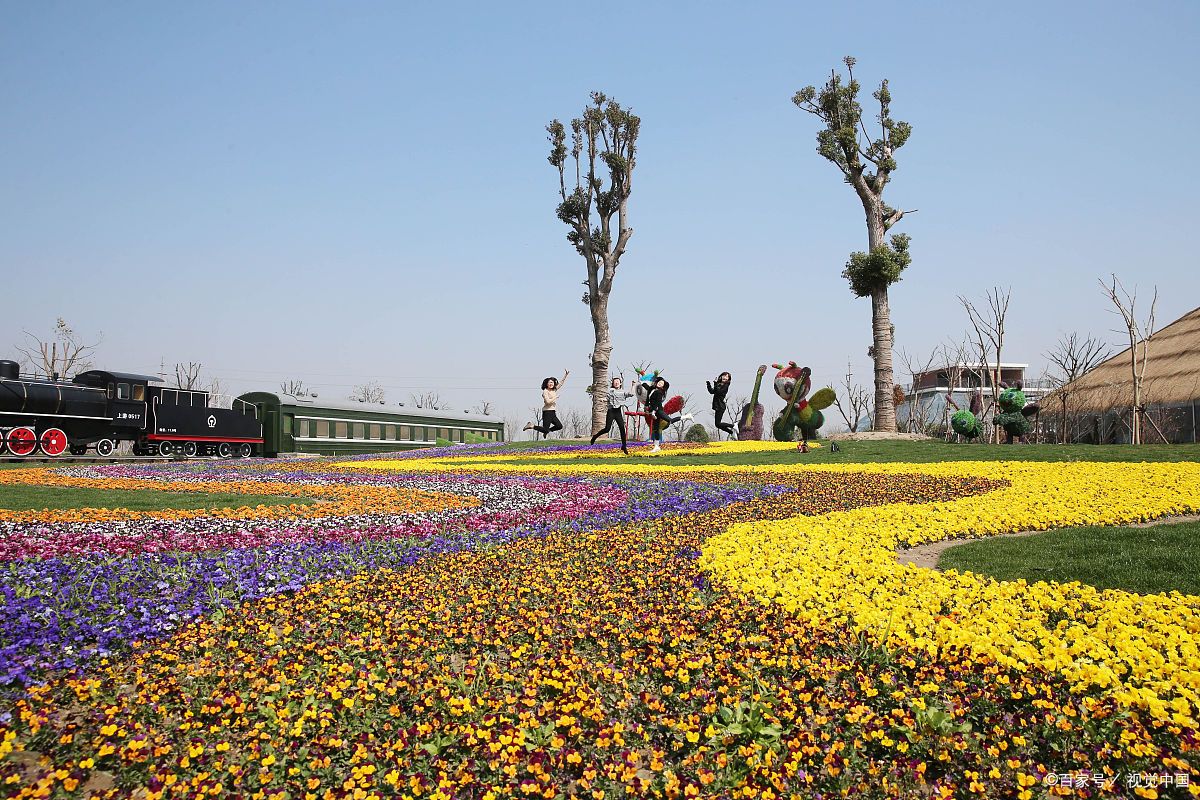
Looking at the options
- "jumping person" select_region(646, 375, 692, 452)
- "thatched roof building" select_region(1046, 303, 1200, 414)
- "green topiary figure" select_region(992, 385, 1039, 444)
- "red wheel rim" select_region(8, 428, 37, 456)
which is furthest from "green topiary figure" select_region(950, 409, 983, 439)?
"red wheel rim" select_region(8, 428, 37, 456)

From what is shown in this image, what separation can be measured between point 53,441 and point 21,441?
96 cm

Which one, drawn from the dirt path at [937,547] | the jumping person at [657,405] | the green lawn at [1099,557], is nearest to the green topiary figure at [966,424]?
the jumping person at [657,405]

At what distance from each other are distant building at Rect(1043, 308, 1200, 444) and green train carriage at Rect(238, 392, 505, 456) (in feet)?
98.6

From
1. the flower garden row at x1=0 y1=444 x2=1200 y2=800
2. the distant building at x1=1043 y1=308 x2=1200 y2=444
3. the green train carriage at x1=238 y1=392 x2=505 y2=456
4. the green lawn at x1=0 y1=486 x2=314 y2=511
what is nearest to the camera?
the flower garden row at x1=0 y1=444 x2=1200 y2=800

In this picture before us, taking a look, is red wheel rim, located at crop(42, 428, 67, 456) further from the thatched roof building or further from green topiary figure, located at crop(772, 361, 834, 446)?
the thatched roof building

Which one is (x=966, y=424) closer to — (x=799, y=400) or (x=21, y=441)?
(x=799, y=400)

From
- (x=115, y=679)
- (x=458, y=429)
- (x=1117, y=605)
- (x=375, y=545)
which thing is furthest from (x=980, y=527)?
(x=458, y=429)

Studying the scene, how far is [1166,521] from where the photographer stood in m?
9.85

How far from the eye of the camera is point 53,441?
83.1ft

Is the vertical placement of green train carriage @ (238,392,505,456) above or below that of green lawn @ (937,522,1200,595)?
above

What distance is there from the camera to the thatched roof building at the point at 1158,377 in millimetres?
27312

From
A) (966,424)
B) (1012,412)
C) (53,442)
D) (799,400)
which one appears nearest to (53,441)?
A: (53,442)

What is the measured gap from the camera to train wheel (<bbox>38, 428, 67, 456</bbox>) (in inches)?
986

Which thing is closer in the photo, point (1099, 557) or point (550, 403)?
point (1099, 557)
